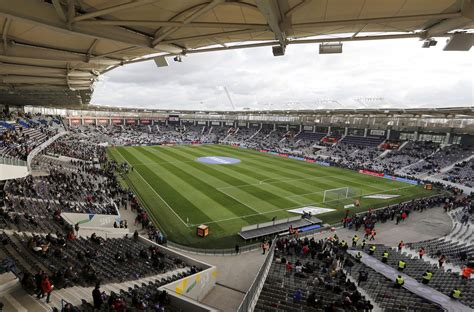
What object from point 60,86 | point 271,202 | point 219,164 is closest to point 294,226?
point 271,202

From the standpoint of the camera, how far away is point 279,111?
73.8m

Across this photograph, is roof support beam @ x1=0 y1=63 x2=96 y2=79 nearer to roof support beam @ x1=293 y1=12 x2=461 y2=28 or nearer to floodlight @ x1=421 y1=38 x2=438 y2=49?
roof support beam @ x1=293 y1=12 x2=461 y2=28

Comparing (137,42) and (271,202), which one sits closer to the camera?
(137,42)

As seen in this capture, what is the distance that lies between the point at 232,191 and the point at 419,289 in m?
22.7

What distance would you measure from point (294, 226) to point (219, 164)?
1146 inches

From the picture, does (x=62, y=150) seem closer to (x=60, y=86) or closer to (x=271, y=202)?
(x=60, y=86)

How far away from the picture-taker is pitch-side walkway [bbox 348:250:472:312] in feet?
37.6

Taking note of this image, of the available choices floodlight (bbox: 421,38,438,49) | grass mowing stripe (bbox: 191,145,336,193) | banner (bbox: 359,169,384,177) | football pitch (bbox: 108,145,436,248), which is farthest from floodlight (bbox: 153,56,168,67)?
banner (bbox: 359,169,384,177)

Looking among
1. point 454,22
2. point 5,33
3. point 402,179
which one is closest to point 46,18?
point 5,33

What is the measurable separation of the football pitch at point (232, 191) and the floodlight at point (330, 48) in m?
15.6

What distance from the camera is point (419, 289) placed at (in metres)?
12.9

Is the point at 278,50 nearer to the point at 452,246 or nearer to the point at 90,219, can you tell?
the point at 90,219

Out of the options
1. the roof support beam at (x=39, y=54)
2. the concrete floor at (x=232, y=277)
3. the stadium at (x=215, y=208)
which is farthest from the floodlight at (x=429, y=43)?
the concrete floor at (x=232, y=277)

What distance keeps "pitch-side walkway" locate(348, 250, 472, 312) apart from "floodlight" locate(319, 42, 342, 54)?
10903 millimetres
